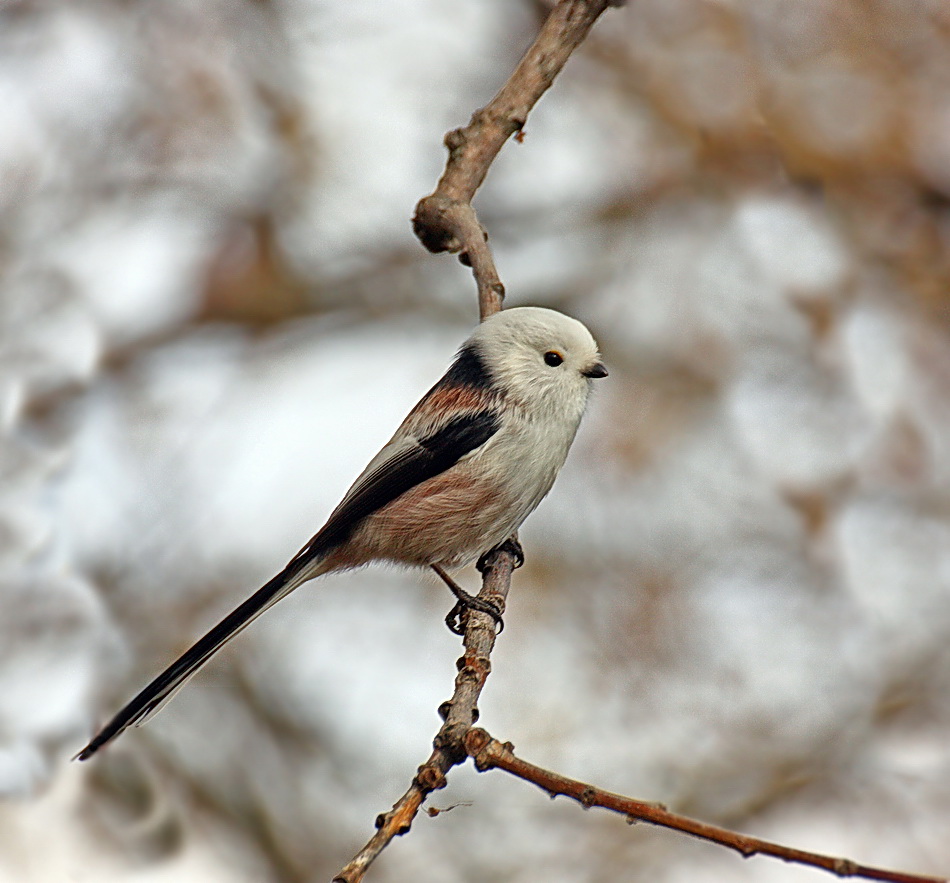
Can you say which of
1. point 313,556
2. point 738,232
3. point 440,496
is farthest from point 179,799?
point 738,232

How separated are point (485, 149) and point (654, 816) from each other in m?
2.19

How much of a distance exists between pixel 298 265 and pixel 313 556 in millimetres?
2706

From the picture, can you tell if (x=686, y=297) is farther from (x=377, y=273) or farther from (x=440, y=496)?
(x=440, y=496)

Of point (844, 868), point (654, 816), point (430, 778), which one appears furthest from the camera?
point (430, 778)

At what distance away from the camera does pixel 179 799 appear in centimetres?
432

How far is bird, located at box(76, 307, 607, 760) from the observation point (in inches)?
109

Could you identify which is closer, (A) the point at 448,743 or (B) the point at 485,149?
(A) the point at 448,743

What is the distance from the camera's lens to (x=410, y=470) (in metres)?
2.88

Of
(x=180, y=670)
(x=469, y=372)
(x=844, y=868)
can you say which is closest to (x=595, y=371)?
(x=469, y=372)

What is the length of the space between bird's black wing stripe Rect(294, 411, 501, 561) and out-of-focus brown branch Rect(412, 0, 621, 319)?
0.35 meters

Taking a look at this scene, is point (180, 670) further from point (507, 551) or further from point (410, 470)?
point (507, 551)

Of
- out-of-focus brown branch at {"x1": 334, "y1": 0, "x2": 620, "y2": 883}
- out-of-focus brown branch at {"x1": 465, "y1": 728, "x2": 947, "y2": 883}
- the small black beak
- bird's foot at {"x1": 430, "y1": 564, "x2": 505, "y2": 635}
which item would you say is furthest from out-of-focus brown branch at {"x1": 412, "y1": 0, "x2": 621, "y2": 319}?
out-of-focus brown branch at {"x1": 465, "y1": 728, "x2": 947, "y2": 883}

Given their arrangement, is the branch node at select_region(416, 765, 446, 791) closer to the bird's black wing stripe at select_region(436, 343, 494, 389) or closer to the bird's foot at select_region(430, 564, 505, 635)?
the bird's foot at select_region(430, 564, 505, 635)

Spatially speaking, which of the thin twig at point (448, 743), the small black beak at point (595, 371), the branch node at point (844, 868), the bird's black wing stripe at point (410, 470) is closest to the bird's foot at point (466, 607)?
the thin twig at point (448, 743)
